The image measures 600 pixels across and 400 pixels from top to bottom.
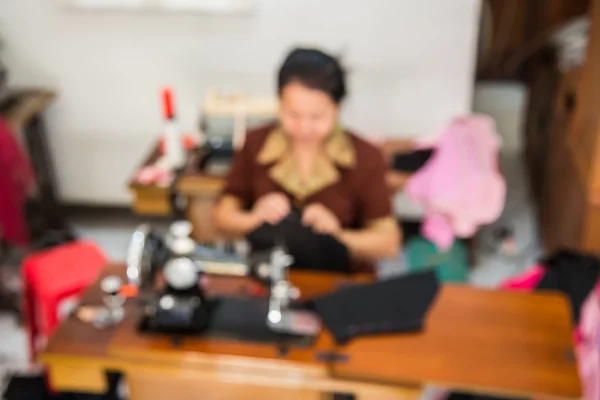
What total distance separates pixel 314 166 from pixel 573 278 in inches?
27.2

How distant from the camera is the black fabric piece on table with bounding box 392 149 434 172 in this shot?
255cm

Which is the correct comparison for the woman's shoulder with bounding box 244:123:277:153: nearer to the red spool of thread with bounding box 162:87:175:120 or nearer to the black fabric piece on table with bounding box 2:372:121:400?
the red spool of thread with bounding box 162:87:175:120

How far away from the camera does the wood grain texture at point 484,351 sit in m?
1.28

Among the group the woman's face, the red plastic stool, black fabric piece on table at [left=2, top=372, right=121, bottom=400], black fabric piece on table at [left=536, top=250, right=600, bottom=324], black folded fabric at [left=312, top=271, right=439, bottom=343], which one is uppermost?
the woman's face

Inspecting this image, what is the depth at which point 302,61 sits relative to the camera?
1.64 m

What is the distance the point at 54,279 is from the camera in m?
2.17

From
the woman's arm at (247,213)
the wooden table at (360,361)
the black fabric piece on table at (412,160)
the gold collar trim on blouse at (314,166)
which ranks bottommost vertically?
the black fabric piece on table at (412,160)

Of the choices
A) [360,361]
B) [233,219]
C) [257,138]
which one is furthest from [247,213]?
[360,361]

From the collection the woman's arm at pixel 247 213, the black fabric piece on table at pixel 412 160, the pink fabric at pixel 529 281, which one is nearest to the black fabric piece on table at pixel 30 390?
the woman's arm at pixel 247 213

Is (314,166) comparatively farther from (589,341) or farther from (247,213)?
(589,341)

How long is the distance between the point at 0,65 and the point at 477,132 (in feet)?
6.20

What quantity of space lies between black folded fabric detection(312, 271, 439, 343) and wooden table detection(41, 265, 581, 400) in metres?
0.02

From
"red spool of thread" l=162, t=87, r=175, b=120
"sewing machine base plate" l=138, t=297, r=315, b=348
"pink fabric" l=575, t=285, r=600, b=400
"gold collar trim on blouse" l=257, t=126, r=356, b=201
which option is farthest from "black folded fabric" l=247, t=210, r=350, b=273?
"red spool of thread" l=162, t=87, r=175, b=120

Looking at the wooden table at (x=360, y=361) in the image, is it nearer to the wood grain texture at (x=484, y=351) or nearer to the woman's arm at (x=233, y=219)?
the wood grain texture at (x=484, y=351)
